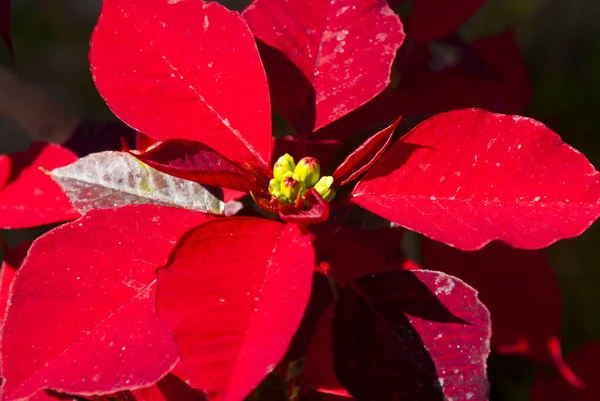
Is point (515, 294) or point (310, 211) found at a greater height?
point (310, 211)

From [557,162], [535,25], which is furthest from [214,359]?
[535,25]

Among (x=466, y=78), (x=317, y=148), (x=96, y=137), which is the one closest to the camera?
(x=317, y=148)

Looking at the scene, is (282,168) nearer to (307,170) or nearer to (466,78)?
(307,170)

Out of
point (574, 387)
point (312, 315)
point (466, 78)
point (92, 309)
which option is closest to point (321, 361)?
point (312, 315)

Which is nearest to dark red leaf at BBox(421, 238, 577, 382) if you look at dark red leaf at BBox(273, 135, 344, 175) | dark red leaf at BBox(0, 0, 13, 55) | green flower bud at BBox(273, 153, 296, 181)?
dark red leaf at BBox(273, 135, 344, 175)

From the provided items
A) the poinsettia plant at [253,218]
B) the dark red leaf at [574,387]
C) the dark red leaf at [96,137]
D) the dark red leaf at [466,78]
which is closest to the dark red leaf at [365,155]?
the poinsettia plant at [253,218]

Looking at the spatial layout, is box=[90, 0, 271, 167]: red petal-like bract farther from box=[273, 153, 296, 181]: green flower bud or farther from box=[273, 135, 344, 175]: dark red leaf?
box=[273, 135, 344, 175]: dark red leaf

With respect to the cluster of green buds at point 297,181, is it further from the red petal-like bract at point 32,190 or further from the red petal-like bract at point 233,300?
the red petal-like bract at point 32,190
